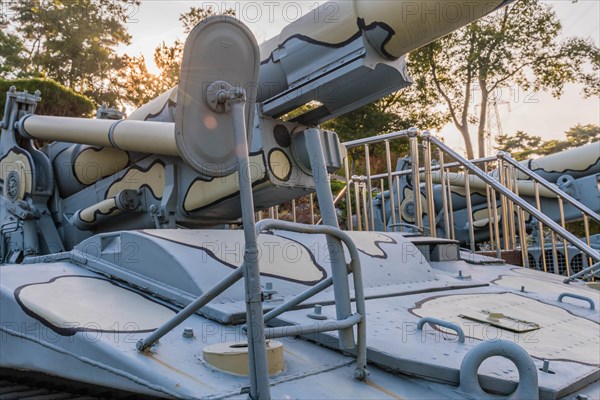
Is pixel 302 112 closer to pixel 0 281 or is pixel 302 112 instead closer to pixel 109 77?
pixel 0 281

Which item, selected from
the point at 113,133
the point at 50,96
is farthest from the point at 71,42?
the point at 113,133

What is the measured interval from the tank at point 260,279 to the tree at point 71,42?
18350mm

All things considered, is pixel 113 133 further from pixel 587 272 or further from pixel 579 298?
pixel 587 272

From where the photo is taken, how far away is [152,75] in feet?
70.5

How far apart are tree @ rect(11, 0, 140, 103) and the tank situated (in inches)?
722

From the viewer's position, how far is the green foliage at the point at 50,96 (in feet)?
41.2

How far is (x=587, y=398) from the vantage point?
1815 millimetres

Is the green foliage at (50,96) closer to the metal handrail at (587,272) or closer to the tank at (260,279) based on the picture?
the tank at (260,279)

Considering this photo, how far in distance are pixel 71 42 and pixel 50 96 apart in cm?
963

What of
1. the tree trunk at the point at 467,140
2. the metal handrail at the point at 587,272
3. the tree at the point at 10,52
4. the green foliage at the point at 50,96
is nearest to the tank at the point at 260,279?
the metal handrail at the point at 587,272

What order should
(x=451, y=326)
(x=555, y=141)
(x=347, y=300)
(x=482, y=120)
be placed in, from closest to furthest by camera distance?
(x=347, y=300)
(x=451, y=326)
(x=482, y=120)
(x=555, y=141)

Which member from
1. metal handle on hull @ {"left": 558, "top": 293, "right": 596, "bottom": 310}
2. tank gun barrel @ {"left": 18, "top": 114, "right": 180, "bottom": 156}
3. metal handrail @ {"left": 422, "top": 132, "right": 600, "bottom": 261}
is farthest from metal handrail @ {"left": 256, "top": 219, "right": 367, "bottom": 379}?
metal handrail @ {"left": 422, "top": 132, "right": 600, "bottom": 261}

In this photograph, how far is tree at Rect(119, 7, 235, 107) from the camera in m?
19.2

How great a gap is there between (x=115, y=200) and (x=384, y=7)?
2.08 m
